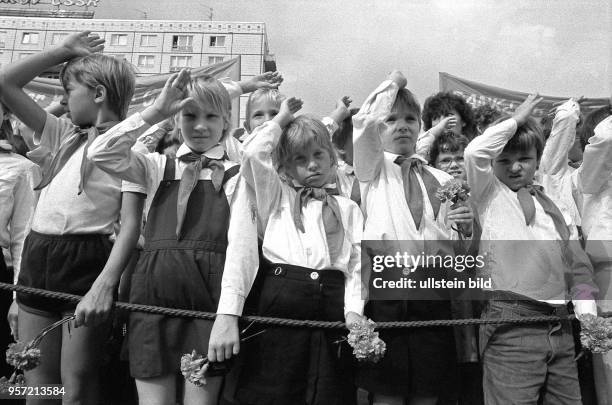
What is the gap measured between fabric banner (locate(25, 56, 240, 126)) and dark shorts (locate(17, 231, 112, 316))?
3348 mm

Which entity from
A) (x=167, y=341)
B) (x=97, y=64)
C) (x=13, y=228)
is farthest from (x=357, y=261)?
(x=13, y=228)

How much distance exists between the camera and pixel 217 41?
4156 centimetres

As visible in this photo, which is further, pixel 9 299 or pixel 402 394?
pixel 9 299

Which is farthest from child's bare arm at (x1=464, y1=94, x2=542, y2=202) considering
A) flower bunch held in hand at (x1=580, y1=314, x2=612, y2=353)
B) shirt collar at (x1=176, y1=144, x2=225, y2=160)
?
shirt collar at (x1=176, y1=144, x2=225, y2=160)

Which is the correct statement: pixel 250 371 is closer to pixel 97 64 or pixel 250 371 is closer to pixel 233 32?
pixel 97 64

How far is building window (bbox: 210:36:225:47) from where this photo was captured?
41.4 m

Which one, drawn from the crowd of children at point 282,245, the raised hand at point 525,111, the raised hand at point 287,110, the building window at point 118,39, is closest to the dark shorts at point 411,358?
the crowd of children at point 282,245

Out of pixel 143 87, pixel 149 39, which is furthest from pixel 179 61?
pixel 143 87

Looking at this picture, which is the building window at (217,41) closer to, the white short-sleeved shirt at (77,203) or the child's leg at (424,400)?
the white short-sleeved shirt at (77,203)

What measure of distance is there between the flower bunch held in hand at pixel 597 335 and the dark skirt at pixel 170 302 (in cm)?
167

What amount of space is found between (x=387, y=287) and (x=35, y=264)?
5.40 ft

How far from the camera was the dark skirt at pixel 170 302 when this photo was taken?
2131 millimetres

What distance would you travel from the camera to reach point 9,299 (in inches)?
120

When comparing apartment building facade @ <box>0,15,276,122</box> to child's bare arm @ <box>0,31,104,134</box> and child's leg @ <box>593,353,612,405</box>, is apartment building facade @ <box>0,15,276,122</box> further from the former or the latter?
child's leg @ <box>593,353,612,405</box>
